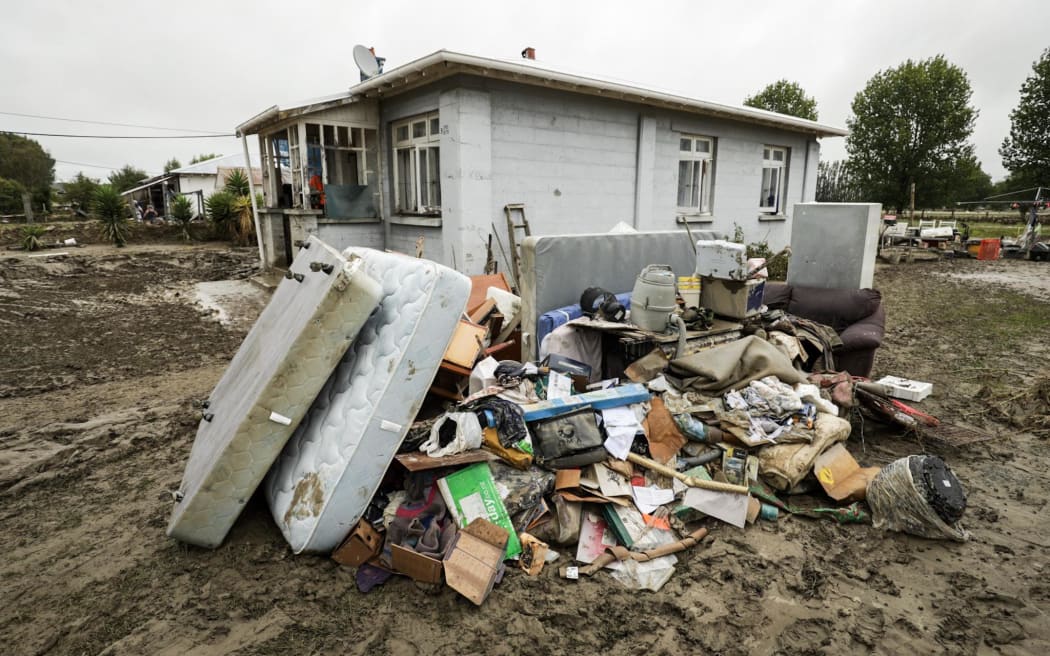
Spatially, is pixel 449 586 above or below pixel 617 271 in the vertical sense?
below

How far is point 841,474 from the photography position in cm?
339

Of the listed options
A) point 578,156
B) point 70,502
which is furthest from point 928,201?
point 70,502

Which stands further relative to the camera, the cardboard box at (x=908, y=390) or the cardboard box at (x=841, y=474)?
the cardboard box at (x=908, y=390)

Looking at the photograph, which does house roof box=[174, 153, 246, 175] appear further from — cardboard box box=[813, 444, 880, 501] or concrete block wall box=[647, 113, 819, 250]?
cardboard box box=[813, 444, 880, 501]

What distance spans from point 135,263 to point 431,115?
31.5 feet

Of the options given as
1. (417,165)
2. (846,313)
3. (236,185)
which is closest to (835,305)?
(846,313)

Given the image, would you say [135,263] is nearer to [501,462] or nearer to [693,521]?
[501,462]

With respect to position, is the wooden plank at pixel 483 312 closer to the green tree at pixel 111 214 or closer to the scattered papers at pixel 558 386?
the scattered papers at pixel 558 386

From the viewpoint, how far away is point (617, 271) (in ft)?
18.1

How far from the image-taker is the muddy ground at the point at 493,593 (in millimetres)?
2268

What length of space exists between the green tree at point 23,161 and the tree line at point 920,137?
45589 millimetres

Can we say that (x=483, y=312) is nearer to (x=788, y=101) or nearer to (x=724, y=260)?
(x=724, y=260)

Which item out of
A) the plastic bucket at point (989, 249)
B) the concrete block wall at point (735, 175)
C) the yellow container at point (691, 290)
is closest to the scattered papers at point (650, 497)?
the yellow container at point (691, 290)

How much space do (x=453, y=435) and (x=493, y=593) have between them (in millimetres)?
870
